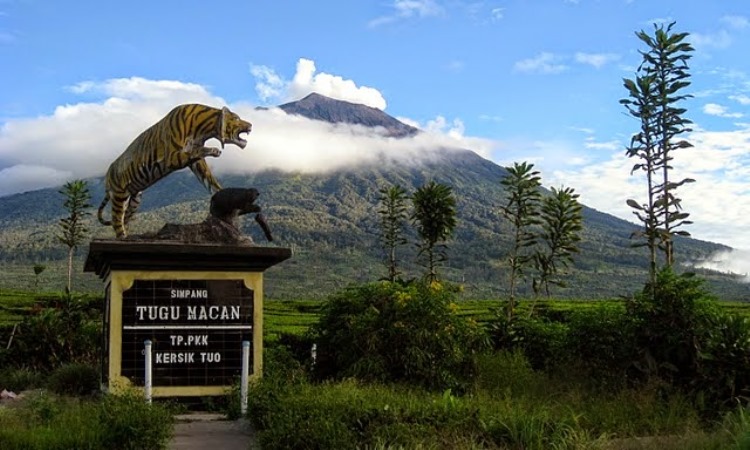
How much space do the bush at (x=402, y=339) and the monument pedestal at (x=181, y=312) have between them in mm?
1317

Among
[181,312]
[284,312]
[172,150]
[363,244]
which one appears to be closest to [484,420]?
[181,312]

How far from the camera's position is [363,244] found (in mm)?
133000

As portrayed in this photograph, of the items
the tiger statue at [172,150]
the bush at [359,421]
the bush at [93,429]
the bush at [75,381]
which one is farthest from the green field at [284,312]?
the bush at [359,421]

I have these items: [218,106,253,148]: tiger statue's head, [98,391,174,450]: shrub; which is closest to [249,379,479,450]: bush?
[98,391,174,450]: shrub

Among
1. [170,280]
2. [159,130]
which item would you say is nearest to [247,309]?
[170,280]

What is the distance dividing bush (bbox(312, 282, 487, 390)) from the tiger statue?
9.08 feet

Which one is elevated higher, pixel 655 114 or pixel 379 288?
pixel 655 114

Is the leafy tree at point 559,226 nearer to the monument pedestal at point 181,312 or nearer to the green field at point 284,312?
the green field at point 284,312

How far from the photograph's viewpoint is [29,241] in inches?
5600

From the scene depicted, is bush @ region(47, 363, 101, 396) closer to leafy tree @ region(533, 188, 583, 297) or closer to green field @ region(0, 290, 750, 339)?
green field @ region(0, 290, 750, 339)

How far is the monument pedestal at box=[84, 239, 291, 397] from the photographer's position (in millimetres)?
11023

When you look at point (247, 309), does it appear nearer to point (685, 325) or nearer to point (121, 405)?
point (121, 405)

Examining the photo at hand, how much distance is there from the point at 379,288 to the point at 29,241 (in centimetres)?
14250

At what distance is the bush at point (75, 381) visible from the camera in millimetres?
12031
